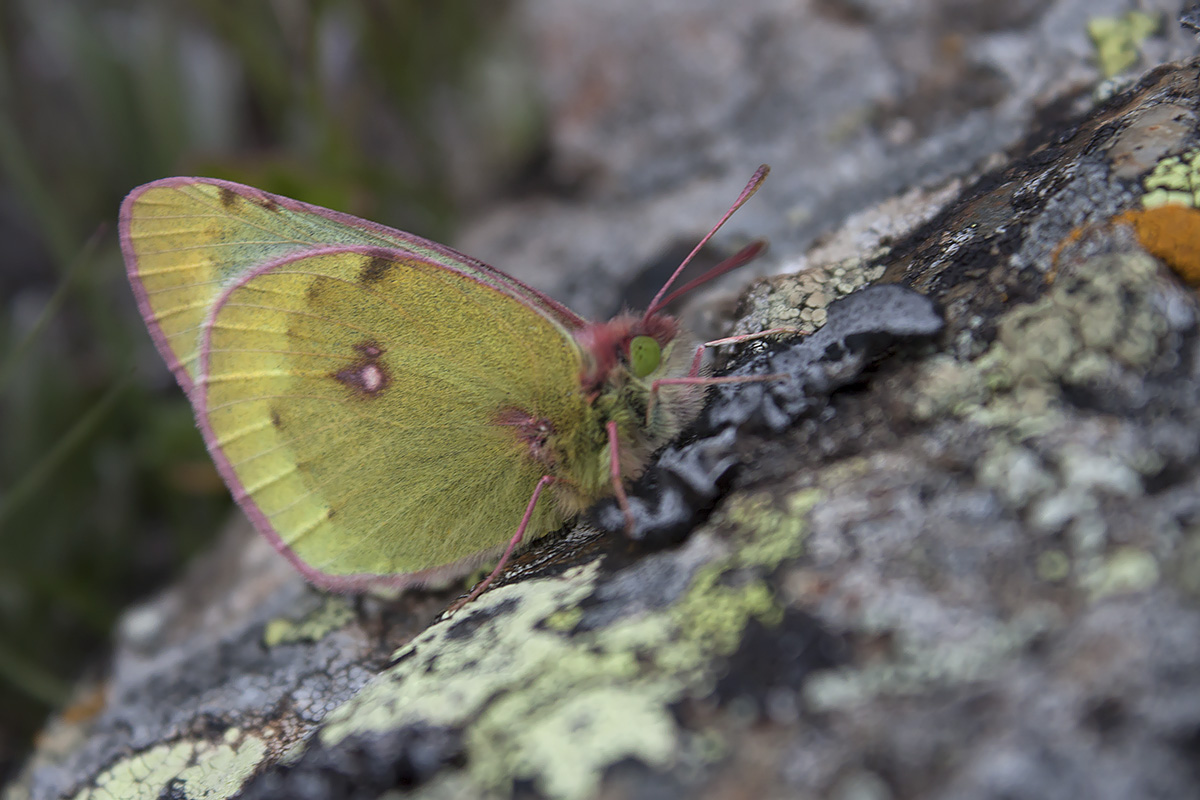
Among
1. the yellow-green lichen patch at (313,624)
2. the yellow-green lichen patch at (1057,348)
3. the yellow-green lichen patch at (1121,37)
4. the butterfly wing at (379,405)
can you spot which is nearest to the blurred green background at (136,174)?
the butterfly wing at (379,405)

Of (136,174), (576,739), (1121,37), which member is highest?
(136,174)

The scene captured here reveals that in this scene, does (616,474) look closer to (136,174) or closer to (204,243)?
(204,243)

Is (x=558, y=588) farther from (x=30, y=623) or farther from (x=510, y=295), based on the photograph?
(x=30, y=623)

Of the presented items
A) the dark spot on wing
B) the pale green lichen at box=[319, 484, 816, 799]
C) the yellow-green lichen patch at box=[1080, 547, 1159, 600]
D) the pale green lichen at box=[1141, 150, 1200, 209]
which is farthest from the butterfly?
the yellow-green lichen patch at box=[1080, 547, 1159, 600]

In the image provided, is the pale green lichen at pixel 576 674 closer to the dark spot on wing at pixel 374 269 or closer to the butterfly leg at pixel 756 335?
the butterfly leg at pixel 756 335

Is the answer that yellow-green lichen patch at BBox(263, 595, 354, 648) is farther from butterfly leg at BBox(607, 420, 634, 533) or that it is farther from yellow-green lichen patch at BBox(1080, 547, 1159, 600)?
yellow-green lichen patch at BBox(1080, 547, 1159, 600)

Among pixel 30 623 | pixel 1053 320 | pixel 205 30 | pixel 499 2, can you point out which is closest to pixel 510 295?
pixel 1053 320

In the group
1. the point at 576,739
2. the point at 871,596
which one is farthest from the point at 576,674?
the point at 871,596
